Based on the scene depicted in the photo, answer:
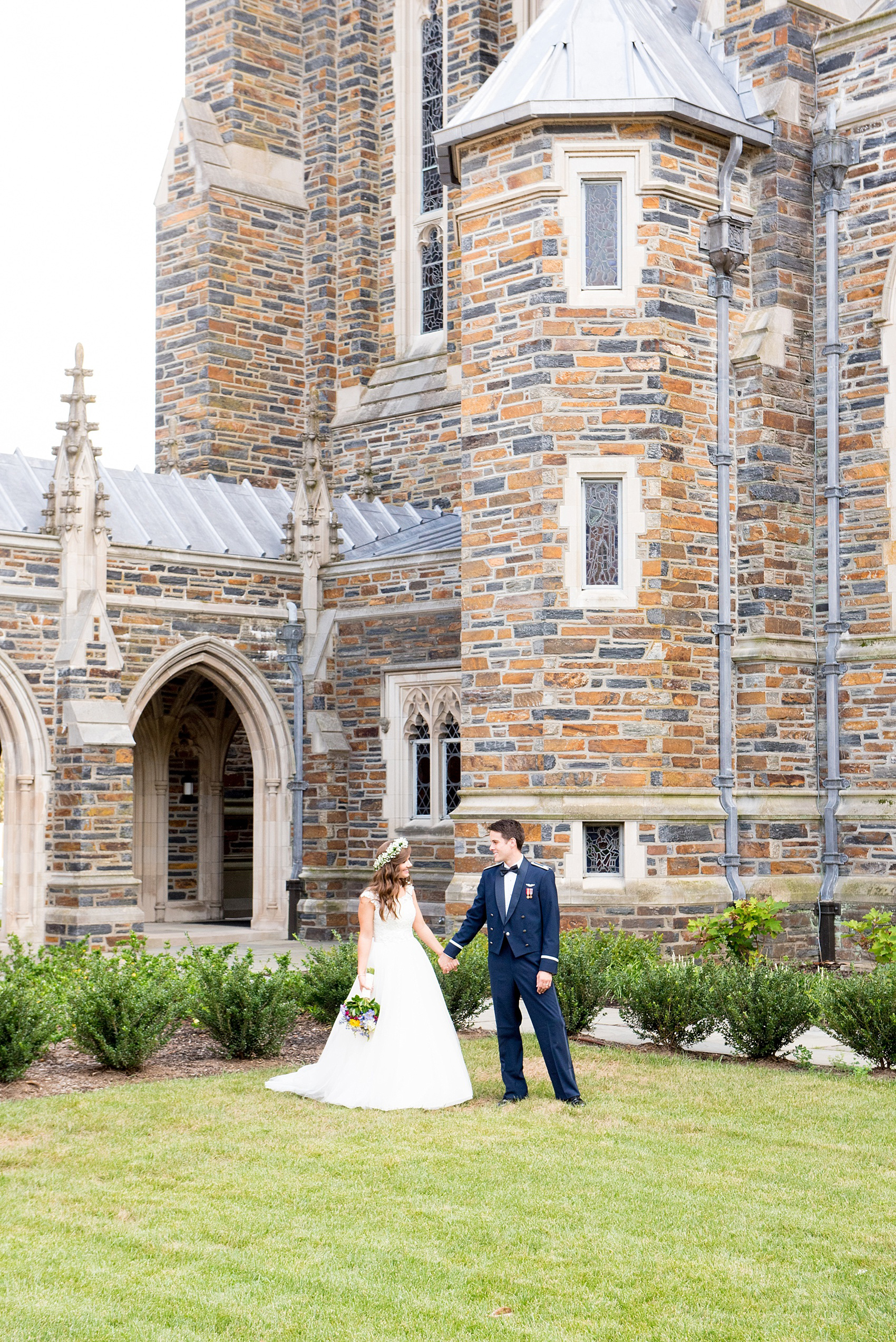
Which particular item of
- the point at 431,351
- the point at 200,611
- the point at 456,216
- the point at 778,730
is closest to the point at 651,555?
the point at 778,730

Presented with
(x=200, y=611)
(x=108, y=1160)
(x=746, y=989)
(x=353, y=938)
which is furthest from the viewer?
(x=200, y=611)

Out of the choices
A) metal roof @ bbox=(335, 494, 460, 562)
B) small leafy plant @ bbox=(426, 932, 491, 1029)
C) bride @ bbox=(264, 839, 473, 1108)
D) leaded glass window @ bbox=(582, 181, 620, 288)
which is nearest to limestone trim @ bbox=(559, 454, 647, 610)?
leaded glass window @ bbox=(582, 181, 620, 288)

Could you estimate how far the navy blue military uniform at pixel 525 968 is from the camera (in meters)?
8.39

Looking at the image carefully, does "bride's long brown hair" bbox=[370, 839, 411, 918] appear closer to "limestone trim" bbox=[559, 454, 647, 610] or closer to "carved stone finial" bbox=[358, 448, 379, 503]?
"limestone trim" bbox=[559, 454, 647, 610]

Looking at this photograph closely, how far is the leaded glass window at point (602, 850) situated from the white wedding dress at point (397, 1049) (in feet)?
15.9

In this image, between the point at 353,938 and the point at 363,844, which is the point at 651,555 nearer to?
the point at 353,938

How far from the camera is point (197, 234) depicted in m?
23.2

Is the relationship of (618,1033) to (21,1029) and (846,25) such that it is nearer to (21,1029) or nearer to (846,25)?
(21,1029)

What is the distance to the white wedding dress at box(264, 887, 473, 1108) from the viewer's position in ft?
27.6

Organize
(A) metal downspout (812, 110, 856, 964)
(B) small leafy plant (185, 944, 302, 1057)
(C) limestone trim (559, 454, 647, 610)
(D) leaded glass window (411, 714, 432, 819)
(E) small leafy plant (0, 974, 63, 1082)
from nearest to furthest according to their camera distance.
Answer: (E) small leafy plant (0, 974, 63, 1082) → (B) small leafy plant (185, 944, 302, 1057) → (C) limestone trim (559, 454, 647, 610) → (A) metal downspout (812, 110, 856, 964) → (D) leaded glass window (411, 714, 432, 819)

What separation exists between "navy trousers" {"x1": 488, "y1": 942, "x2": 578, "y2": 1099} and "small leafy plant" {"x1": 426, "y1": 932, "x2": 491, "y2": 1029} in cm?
212

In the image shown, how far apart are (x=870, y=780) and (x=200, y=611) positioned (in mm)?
7612

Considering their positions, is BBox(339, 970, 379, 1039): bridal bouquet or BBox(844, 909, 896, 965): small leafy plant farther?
BBox(844, 909, 896, 965): small leafy plant

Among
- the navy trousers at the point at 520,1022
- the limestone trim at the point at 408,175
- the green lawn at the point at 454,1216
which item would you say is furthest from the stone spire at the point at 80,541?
the navy trousers at the point at 520,1022
